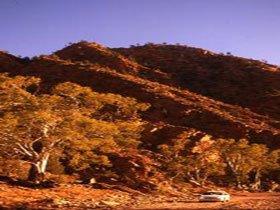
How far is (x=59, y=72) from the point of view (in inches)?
3014

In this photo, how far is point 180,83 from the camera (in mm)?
84875

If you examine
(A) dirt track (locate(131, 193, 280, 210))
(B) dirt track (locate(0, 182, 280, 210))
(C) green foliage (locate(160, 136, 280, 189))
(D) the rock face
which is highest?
(D) the rock face

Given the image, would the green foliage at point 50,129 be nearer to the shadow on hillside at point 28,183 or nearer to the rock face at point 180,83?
the shadow on hillside at point 28,183

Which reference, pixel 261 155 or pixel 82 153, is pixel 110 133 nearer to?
pixel 82 153

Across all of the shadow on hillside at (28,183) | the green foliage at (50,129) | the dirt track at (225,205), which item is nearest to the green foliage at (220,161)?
the green foliage at (50,129)

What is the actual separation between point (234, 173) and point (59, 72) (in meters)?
37.2

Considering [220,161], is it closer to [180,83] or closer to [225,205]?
[225,205]

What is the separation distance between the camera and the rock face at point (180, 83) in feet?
197

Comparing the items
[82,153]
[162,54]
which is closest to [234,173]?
[82,153]

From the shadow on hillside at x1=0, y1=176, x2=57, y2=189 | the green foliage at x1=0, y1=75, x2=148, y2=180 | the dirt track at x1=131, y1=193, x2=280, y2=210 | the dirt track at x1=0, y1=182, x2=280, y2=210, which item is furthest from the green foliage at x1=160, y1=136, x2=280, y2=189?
the shadow on hillside at x1=0, y1=176, x2=57, y2=189

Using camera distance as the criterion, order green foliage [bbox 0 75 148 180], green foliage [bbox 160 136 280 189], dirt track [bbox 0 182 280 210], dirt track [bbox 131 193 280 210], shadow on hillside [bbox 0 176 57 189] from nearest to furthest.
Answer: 1. dirt track [bbox 0 182 280 210]
2. dirt track [bbox 131 193 280 210]
3. green foliage [bbox 0 75 148 180]
4. shadow on hillside [bbox 0 176 57 189]
5. green foliage [bbox 160 136 280 189]

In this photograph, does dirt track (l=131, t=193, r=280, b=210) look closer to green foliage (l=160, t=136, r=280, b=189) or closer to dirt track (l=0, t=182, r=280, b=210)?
dirt track (l=0, t=182, r=280, b=210)

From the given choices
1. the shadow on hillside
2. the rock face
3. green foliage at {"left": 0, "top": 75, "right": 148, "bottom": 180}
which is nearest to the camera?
green foliage at {"left": 0, "top": 75, "right": 148, "bottom": 180}

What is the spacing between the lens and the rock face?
59972 millimetres
